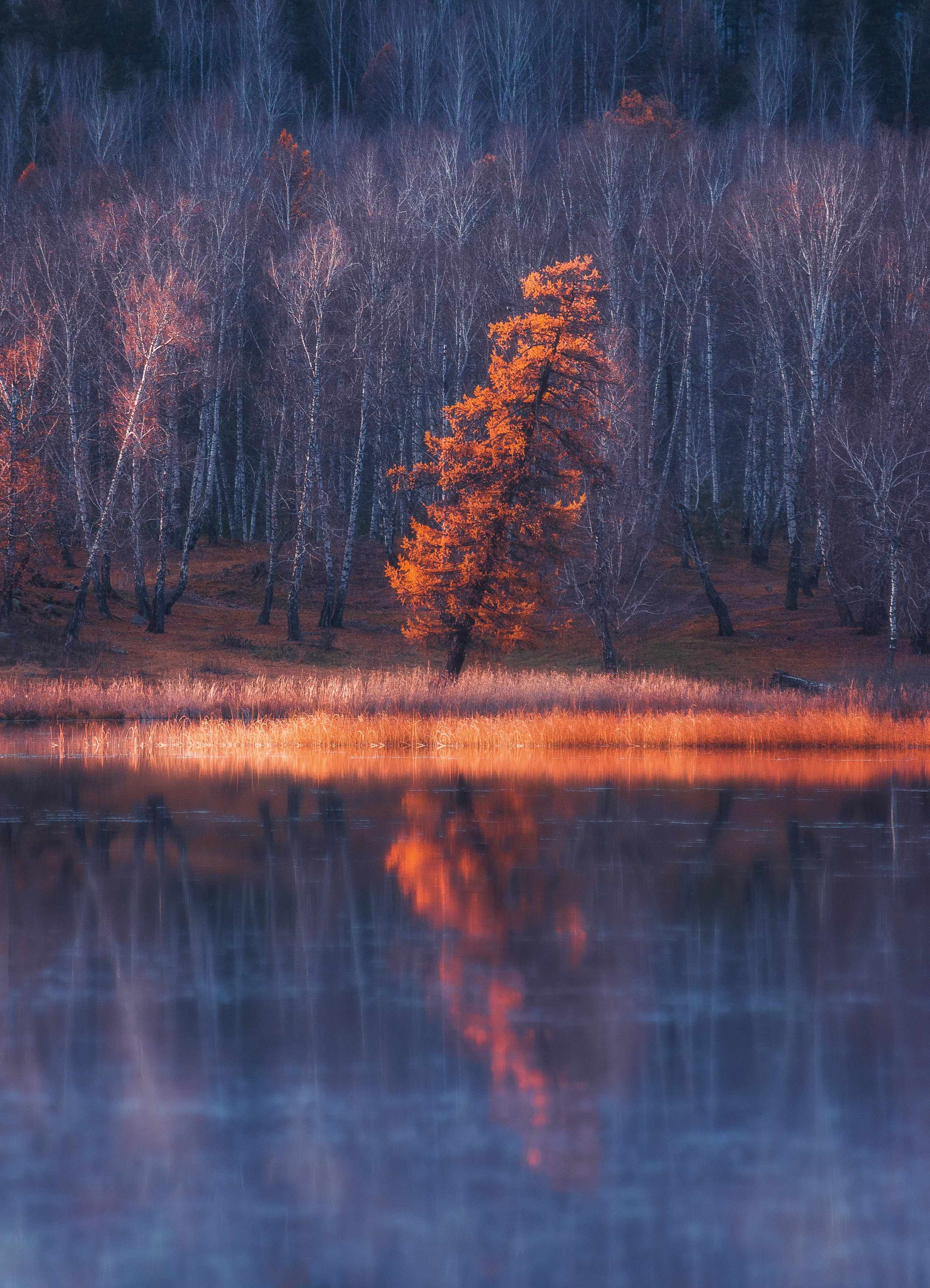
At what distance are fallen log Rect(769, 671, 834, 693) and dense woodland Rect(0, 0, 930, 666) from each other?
3.41 metres

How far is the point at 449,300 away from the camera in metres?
50.2

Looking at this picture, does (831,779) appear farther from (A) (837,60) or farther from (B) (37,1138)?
(A) (837,60)

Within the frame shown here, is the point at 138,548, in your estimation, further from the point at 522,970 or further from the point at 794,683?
the point at 522,970

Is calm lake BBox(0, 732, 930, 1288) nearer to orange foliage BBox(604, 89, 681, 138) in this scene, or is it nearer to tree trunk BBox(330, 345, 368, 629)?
tree trunk BBox(330, 345, 368, 629)

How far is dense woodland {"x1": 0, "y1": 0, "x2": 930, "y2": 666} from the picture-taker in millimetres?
40750

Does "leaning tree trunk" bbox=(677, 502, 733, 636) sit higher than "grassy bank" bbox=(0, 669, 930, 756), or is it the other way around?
"grassy bank" bbox=(0, 669, 930, 756)

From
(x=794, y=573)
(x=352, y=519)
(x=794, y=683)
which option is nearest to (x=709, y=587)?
(x=794, y=573)

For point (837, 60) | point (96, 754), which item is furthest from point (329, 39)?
point (96, 754)

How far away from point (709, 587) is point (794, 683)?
11093mm

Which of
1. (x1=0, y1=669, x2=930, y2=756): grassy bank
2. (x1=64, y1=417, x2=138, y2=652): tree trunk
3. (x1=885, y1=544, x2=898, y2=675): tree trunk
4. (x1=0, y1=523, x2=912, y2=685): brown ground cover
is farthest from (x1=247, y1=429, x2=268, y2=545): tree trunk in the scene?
(x1=885, y1=544, x2=898, y2=675): tree trunk

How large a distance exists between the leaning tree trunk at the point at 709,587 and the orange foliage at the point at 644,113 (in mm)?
18059

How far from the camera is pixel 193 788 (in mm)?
19922

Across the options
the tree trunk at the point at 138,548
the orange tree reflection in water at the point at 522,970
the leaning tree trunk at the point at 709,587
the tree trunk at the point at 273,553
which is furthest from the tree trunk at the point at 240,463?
the orange tree reflection in water at the point at 522,970

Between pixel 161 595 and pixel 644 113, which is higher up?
pixel 644 113
